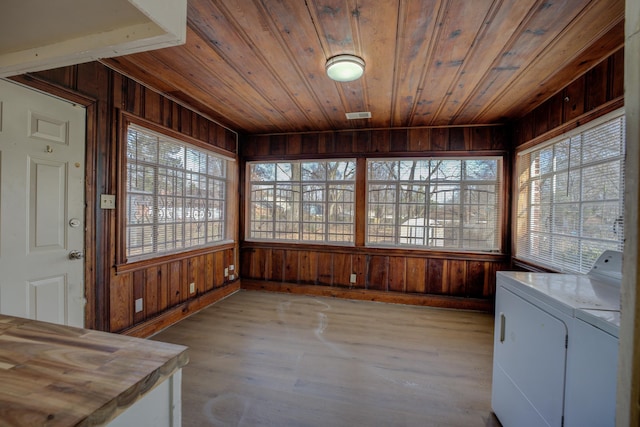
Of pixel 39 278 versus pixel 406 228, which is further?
pixel 406 228

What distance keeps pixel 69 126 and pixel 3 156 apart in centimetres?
47

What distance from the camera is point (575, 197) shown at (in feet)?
7.92

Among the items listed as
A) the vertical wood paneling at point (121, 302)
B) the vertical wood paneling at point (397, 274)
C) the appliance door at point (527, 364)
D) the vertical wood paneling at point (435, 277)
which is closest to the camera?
the appliance door at point (527, 364)

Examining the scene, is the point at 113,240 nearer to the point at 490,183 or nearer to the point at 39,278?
the point at 39,278

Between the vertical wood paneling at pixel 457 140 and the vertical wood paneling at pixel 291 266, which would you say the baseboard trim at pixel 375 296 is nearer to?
the vertical wood paneling at pixel 291 266

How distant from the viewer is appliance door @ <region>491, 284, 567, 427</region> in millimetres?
1260

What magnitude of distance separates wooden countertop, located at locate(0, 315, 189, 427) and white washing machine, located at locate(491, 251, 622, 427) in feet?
4.85

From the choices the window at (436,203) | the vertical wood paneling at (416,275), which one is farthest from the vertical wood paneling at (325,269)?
the vertical wood paneling at (416,275)

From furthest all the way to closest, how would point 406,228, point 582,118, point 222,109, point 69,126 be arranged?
1. point 406,228
2. point 222,109
3. point 582,118
4. point 69,126

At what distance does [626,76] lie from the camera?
1.61ft

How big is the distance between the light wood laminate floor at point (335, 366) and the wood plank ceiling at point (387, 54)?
97.7 inches

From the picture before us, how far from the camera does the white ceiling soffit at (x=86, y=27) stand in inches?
31.2

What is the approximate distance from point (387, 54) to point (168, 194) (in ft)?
8.39

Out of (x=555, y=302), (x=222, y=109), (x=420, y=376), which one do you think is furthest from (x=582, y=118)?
(x=222, y=109)
